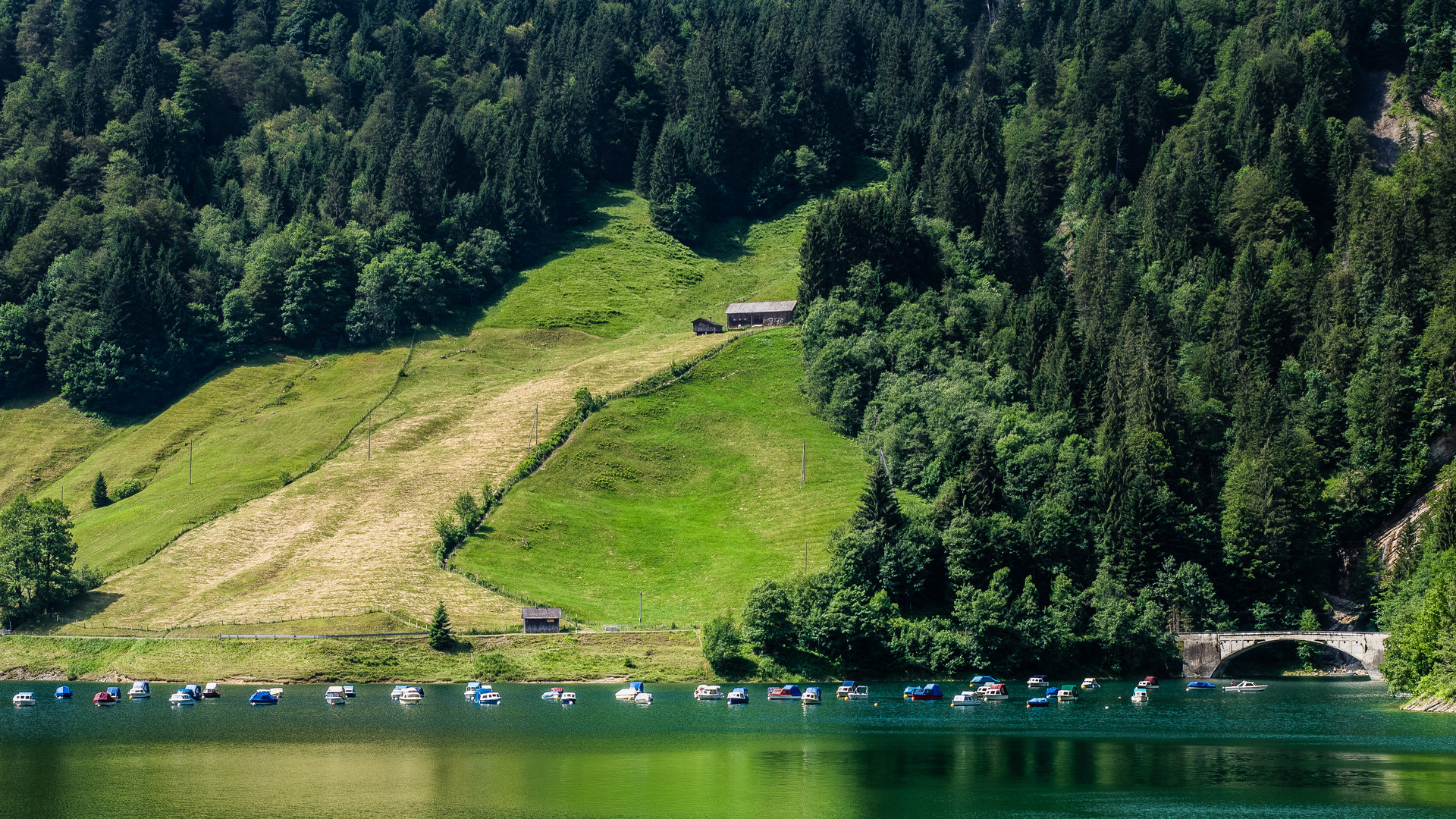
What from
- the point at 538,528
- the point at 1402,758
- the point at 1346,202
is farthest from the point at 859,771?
the point at 1346,202

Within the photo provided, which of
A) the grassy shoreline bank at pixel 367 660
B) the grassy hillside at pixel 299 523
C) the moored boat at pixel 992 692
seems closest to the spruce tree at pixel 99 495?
the grassy hillside at pixel 299 523

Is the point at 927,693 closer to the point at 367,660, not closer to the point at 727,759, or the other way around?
the point at 727,759

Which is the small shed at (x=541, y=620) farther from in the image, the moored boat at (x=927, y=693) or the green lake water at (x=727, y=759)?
the moored boat at (x=927, y=693)

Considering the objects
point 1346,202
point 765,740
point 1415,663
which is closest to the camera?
point 765,740

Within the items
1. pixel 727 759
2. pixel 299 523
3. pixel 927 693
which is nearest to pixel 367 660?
pixel 299 523

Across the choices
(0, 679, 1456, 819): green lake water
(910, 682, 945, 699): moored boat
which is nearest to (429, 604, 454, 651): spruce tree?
(0, 679, 1456, 819): green lake water

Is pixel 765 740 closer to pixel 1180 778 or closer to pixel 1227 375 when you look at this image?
pixel 1180 778
